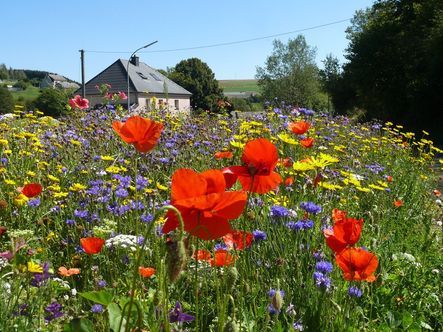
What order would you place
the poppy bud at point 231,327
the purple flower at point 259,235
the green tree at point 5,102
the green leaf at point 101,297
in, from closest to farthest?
the poppy bud at point 231,327, the green leaf at point 101,297, the purple flower at point 259,235, the green tree at point 5,102

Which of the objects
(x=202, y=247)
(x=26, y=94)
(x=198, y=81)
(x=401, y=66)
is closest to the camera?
(x=202, y=247)

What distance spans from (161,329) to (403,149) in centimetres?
695

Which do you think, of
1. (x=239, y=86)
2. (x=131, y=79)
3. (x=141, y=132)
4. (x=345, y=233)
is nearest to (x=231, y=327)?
(x=345, y=233)

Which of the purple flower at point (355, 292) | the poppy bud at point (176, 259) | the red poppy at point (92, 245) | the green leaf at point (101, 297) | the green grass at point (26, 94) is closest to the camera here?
the poppy bud at point (176, 259)

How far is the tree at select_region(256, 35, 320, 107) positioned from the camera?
5788cm

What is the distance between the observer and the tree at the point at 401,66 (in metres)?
24.6

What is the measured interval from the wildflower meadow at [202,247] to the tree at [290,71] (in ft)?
176

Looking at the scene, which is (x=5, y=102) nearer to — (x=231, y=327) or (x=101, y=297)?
(x=101, y=297)

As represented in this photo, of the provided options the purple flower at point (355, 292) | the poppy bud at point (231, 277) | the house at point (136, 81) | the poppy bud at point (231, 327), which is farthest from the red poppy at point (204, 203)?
the house at point (136, 81)

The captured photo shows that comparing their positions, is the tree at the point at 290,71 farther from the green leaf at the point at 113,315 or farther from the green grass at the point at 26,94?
the green leaf at the point at 113,315

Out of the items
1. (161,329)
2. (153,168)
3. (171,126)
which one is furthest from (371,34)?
(161,329)

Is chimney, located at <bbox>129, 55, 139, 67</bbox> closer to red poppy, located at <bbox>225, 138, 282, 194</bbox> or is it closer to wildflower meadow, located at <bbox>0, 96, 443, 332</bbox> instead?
wildflower meadow, located at <bbox>0, 96, 443, 332</bbox>

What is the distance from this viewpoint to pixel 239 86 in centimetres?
13350

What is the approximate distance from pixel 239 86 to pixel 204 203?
134 meters
